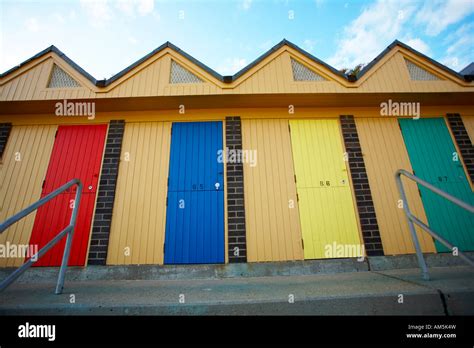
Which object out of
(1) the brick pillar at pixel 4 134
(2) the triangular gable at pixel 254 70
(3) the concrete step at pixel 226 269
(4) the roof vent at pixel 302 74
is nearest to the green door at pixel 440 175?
(3) the concrete step at pixel 226 269

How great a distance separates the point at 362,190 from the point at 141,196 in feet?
16.4

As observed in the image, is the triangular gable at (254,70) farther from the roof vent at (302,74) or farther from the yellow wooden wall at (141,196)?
the yellow wooden wall at (141,196)

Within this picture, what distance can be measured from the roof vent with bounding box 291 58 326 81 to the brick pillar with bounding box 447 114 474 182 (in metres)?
3.55

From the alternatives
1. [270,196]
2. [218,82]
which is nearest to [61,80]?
[218,82]

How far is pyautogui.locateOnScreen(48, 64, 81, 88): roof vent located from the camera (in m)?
5.30

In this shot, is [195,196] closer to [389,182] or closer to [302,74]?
[302,74]

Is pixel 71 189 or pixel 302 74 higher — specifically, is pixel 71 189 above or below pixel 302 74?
below

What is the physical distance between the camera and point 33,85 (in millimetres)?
5234

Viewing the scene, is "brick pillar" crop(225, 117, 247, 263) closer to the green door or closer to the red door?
the red door

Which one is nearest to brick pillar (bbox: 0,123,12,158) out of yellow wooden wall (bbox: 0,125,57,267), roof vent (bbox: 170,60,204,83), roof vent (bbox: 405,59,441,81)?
yellow wooden wall (bbox: 0,125,57,267)

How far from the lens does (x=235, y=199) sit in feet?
15.7

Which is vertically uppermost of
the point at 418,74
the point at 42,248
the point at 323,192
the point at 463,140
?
the point at 418,74
